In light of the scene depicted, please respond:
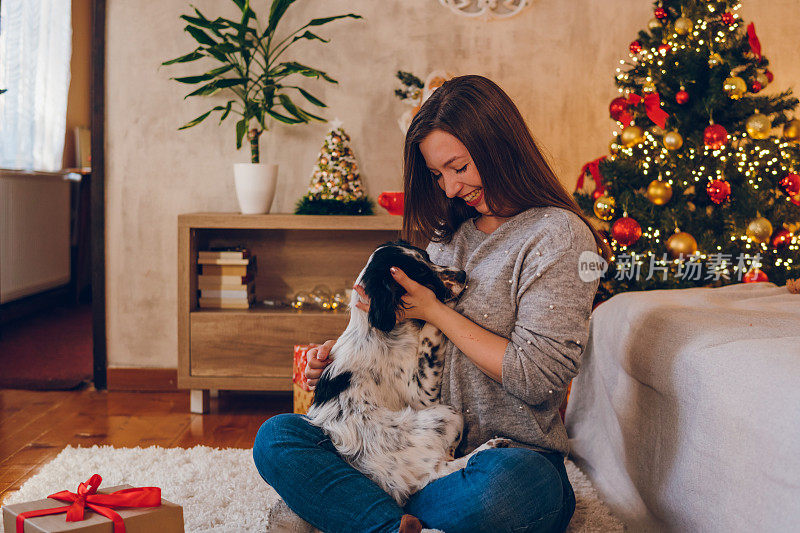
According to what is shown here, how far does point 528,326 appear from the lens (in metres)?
1.42

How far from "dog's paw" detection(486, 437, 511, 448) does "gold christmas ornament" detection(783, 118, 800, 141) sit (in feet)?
6.50

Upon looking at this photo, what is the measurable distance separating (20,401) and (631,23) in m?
3.39

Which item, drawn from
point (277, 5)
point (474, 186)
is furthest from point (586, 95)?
point (474, 186)

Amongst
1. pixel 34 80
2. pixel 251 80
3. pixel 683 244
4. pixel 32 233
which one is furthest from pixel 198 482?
pixel 34 80

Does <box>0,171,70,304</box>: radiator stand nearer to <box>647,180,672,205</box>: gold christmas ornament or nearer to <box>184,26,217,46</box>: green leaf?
<box>184,26,217,46</box>: green leaf

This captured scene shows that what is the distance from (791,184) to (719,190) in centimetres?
27

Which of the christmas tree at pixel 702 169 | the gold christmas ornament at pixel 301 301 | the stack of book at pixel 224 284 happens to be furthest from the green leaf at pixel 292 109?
the christmas tree at pixel 702 169

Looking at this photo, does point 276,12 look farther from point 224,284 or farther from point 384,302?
point 384,302

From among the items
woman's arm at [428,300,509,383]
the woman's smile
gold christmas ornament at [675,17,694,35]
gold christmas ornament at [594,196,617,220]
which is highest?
gold christmas ornament at [675,17,694,35]

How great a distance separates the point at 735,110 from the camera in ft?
8.70

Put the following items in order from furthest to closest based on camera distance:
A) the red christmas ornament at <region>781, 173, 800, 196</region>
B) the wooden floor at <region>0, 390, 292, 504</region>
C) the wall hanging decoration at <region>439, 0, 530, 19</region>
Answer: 1. the wall hanging decoration at <region>439, 0, 530, 19</region>
2. the red christmas ornament at <region>781, 173, 800, 196</region>
3. the wooden floor at <region>0, 390, 292, 504</region>

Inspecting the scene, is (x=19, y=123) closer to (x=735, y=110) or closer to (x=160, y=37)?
(x=160, y=37)

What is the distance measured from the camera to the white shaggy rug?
5.88ft

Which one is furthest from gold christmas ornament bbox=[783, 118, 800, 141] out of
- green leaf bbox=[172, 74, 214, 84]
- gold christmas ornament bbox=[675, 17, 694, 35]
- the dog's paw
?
green leaf bbox=[172, 74, 214, 84]
